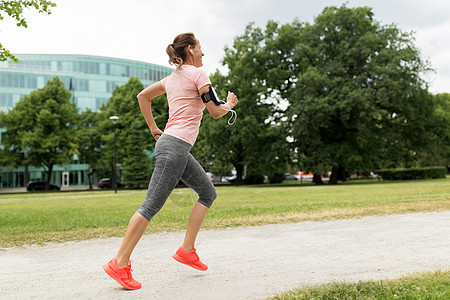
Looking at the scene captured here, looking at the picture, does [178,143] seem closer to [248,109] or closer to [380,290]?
[380,290]

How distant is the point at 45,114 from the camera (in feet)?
139

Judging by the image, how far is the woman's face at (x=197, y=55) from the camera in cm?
371

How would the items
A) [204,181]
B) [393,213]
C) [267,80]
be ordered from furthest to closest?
[267,80] → [393,213] → [204,181]

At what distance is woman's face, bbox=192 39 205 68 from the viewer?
3.71 metres

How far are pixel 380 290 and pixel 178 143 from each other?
2013mm

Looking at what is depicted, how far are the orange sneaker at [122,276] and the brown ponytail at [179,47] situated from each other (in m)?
1.88

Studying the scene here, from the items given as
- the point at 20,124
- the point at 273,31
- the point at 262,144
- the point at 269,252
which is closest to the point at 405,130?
the point at 262,144

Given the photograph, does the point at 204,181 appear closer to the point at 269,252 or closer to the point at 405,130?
the point at 269,252

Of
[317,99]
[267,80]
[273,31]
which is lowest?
[317,99]

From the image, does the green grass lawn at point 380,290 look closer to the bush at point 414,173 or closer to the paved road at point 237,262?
the paved road at point 237,262

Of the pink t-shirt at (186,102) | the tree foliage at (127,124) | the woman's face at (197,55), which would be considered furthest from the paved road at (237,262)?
the tree foliage at (127,124)

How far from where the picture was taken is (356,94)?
31750 mm

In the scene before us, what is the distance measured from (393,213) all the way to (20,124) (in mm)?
43986

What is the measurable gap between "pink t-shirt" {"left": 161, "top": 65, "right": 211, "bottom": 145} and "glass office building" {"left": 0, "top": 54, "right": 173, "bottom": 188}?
2384 inches
